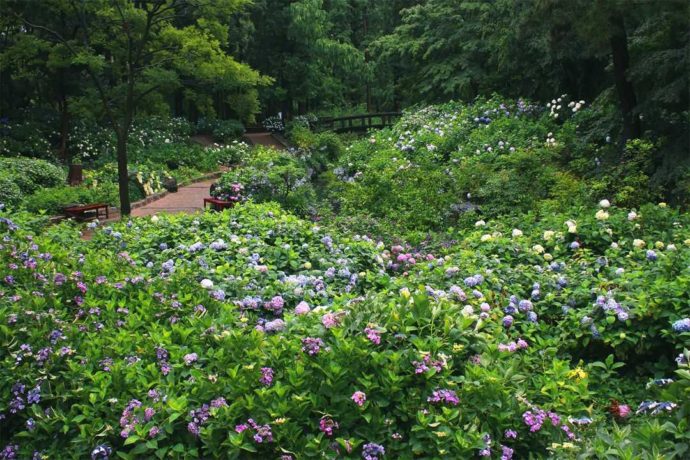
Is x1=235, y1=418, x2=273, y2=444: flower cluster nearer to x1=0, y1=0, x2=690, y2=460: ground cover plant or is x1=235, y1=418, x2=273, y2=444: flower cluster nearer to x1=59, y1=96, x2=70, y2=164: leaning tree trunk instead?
x1=0, y1=0, x2=690, y2=460: ground cover plant

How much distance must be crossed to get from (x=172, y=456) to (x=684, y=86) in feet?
27.9

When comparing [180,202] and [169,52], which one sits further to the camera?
[180,202]

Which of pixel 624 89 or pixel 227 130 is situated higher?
pixel 624 89

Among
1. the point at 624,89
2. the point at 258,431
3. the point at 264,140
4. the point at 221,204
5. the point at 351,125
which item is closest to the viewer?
the point at 258,431

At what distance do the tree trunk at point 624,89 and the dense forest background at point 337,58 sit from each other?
2 centimetres

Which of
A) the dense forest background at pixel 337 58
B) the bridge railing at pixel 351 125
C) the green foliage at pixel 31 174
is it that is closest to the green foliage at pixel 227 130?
the dense forest background at pixel 337 58

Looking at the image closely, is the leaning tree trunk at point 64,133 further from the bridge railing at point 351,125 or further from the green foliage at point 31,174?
the bridge railing at point 351,125

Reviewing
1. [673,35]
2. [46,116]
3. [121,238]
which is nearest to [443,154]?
[673,35]

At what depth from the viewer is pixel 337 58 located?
30.4 meters

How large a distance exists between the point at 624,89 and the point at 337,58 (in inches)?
839

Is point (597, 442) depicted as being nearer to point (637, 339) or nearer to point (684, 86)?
point (637, 339)

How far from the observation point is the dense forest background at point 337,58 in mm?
9875

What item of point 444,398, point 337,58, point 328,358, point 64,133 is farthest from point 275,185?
point 337,58

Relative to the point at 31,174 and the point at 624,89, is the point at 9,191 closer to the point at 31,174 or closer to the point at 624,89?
the point at 31,174
